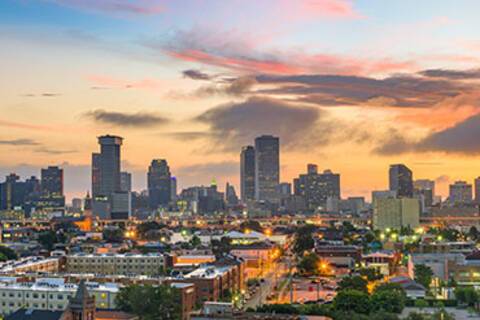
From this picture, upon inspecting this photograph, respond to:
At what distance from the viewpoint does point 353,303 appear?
130 feet

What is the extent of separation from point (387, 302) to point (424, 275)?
1441 centimetres

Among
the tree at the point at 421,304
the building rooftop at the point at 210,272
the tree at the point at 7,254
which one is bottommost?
the tree at the point at 421,304

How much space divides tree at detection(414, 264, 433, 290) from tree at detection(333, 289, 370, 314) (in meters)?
13.7

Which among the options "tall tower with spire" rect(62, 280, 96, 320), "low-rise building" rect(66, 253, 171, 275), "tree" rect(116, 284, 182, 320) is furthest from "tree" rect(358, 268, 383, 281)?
"tall tower with spire" rect(62, 280, 96, 320)

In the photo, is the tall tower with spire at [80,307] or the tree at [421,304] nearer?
the tall tower with spire at [80,307]

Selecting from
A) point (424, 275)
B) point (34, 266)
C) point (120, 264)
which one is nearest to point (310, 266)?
point (424, 275)

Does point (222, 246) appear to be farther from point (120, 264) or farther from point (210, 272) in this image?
point (210, 272)

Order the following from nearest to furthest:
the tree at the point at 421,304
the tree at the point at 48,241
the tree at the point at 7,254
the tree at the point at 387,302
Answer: the tree at the point at 387,302
the tree at the point at 421,304
the tree at the point at 7,254
the tree at the point at 48,241

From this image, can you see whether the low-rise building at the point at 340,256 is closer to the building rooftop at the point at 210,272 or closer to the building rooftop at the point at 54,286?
the building rooftop at the point at 210,272

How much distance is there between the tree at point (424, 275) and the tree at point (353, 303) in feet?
44.9

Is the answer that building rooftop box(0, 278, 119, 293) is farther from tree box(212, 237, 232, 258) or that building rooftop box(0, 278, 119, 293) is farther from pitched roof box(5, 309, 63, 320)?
tree box(212, 237, 232, 258)

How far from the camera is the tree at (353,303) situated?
39312mm

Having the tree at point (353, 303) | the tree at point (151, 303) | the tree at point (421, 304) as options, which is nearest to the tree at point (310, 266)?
the tree at point (421, 304)

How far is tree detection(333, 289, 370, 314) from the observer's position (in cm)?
3931
